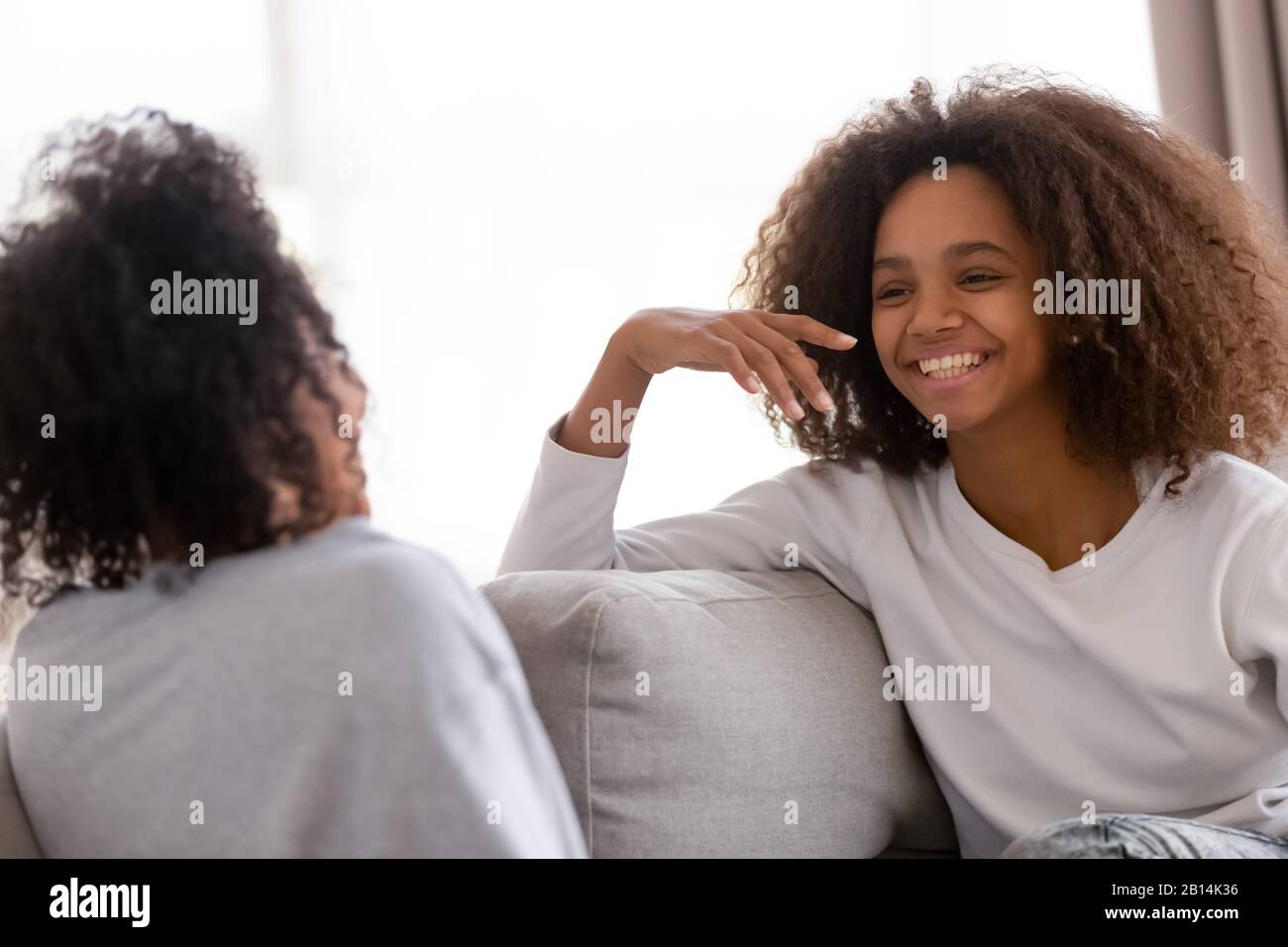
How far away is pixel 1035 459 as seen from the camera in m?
1.42

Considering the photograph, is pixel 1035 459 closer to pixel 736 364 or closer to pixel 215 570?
pixel 736 364

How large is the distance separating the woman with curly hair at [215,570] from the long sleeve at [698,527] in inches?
23.3

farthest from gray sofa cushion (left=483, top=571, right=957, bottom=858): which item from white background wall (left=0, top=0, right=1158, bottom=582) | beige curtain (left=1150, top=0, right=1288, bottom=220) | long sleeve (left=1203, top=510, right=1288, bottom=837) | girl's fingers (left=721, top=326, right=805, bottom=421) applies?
beige curtain (left=1150, top=0, right=1288, bottom=220)

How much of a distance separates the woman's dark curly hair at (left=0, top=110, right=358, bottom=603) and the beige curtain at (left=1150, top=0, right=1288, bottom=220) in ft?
7.03

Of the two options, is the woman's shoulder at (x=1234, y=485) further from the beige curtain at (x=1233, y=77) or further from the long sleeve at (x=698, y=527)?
the beige curtain at (x=1233, y=77)

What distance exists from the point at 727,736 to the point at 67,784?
0.54m

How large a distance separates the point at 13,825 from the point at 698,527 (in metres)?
0.79

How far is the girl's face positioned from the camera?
1.35 metres

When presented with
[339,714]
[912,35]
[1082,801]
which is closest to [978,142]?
[1082,801]

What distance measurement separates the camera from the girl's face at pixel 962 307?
135 cm

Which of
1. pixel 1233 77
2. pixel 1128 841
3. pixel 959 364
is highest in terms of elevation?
pixel 1233 77

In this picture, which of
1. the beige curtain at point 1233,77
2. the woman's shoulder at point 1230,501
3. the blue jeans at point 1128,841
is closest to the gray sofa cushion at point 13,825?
the blue jeans at point 1128,841

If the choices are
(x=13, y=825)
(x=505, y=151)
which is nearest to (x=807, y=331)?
(x=13, y=825)

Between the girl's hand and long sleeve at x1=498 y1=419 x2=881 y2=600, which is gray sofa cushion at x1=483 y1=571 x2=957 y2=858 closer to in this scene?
long sleeve at x1=498 y1=419 x2=881 y2=600
